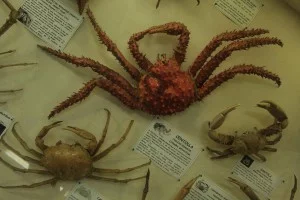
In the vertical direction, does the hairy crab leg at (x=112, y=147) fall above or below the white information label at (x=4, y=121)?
above

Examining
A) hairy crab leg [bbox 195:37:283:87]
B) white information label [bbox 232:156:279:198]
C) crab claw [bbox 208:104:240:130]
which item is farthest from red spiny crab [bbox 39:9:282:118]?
white information label [bbox 232:156:279:198]

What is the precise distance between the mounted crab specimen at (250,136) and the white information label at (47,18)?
709 millimetres

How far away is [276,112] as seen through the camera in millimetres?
2248

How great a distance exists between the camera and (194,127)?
7.57 feet

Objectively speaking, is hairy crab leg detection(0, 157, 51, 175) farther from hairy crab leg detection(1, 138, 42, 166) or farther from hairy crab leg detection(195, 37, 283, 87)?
hairy crab leg detection(195, 37, 283, 87)

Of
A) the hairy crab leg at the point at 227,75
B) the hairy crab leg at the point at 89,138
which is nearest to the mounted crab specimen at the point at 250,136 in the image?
the hairy crab leg at the point at 227,75

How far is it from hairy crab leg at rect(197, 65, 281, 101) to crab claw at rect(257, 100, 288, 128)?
108mm

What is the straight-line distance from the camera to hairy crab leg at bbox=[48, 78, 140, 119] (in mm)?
2162

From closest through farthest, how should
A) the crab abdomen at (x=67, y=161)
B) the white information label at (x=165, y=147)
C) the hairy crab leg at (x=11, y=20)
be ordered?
the hairy crab leg at (x=11, y=20), the crab abdomen at (x=67, y=161), the white information label at (x=165, y=147)

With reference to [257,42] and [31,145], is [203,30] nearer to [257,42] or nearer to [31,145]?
[257,42]

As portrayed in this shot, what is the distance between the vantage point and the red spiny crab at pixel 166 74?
85.8 inches

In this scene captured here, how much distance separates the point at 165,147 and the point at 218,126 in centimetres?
23

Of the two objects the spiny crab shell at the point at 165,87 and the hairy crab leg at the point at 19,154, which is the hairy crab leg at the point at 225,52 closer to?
the spiny crab shell at the point at 165,87

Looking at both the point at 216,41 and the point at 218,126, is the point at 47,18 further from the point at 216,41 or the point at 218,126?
the point at 218,126
